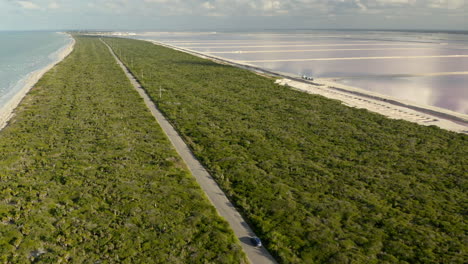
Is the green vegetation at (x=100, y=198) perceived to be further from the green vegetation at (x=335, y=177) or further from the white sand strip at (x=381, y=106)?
the white sand strip at (x=381, y=106)

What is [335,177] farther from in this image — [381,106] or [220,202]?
[381,106]

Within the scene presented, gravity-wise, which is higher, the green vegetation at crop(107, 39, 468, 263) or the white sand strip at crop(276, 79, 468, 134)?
the white sand strip at crop(276, 79, 468, 134)

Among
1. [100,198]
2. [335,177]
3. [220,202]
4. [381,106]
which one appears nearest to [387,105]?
[381,106]

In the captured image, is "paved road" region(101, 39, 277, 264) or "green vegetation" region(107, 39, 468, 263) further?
"green vegetation" region(107, 39, 468, 263)

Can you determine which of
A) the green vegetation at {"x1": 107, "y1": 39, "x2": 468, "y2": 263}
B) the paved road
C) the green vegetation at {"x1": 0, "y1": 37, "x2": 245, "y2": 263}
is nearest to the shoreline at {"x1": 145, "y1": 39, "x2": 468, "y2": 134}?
the green vegetation at {"x1": 107, "y1": 39, "x2": 468, "y2": 263}

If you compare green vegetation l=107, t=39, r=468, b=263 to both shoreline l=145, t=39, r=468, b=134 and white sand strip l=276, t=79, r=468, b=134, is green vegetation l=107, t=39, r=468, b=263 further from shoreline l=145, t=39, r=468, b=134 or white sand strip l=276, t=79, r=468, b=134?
shoreline l=145, t=39, r=468, b=134

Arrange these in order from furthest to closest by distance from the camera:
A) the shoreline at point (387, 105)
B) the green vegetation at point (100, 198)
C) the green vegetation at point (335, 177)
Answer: the shoreline at point (387, 105) → the green vegetation at point (335, 177) → the green vegetation at point (100, 198)

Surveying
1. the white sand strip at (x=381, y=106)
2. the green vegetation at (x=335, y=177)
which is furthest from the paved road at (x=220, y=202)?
the white sand strip at (x=381, y=106)
